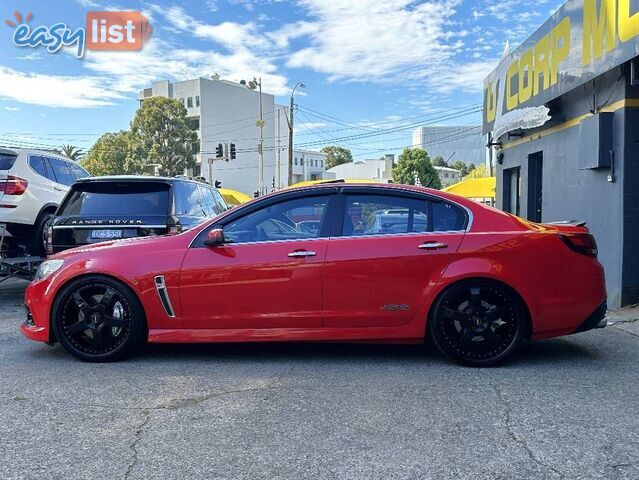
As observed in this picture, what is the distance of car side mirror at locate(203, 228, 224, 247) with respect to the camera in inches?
189

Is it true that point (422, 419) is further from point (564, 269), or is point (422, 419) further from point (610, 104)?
point (610, 104)

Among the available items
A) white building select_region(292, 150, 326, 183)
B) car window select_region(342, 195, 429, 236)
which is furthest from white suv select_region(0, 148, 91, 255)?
white building select_region(292, 150, 326, 183)

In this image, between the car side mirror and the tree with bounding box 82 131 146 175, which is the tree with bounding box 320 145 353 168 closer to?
the tree with bounding box 82 131 146 175

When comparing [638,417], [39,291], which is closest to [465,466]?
[638,417]

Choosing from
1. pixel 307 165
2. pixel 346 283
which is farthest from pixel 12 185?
pixel 307 165

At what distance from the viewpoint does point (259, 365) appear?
4.86 m

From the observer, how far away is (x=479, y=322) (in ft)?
15.5

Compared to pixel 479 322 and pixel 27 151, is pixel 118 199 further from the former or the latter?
pixel 479 322

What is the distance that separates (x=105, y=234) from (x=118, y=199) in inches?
18.8

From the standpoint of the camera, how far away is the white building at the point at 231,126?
59688mm

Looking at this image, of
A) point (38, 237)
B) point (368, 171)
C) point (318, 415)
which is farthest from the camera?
point (368, 171)

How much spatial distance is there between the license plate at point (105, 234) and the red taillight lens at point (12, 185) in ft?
7.73

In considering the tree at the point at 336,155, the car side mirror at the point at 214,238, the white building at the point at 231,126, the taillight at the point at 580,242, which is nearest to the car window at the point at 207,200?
the car side mirror at the point at 214,238

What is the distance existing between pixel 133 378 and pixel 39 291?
125cm
